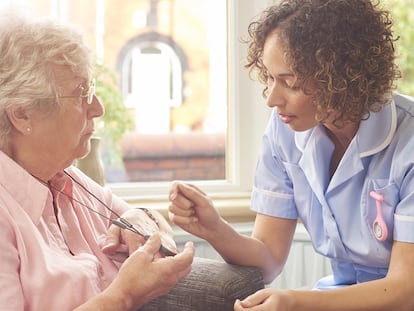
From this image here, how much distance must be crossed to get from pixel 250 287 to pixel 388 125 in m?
0.55

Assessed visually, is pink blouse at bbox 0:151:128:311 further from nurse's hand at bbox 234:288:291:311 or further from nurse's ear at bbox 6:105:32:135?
nurse's hand at bbox 234:288:291:311

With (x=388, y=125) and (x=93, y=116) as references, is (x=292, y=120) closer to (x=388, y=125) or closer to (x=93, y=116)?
(x=388, y=125)

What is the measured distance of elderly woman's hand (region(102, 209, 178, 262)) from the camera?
6.02ft

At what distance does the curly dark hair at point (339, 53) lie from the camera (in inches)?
70.7

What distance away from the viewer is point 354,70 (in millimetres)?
1814

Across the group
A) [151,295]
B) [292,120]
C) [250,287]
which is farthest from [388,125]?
[151,295]

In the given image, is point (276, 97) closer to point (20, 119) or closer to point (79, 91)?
point (79, 91)

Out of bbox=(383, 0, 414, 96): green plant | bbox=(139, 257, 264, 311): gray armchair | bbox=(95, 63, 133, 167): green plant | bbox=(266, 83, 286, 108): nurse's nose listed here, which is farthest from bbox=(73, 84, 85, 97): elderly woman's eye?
bbox=(383, 0, 414, 96): green plant

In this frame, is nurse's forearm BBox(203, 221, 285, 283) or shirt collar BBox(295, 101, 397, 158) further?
nurse's forearm BBox(203, 221, 285, 283)

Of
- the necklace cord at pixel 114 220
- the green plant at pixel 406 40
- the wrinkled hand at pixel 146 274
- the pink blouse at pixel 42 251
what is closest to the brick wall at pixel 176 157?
the green plant at pixel 406 40

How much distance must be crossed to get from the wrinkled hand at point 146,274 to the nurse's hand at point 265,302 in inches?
6.0

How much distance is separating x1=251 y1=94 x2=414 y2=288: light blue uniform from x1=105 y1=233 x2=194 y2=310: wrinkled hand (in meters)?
0.48

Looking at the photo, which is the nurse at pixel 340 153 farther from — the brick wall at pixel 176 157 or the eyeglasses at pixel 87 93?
the brick wall at pixel 176 157

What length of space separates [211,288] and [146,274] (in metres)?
0.38
